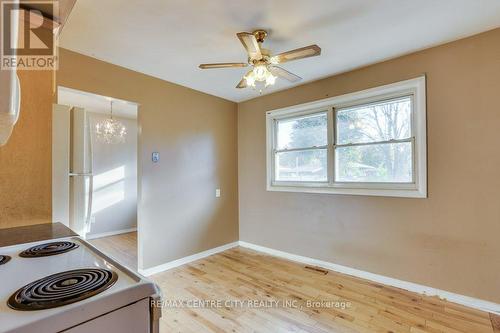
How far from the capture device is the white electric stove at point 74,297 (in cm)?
56

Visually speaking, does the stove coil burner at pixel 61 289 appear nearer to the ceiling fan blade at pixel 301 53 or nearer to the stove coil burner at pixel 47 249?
the stove coil burner at pixel 47 249

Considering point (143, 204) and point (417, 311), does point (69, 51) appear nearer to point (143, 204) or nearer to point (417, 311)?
point (143, 204)

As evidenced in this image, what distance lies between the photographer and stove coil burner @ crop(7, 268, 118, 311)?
604 millimetres

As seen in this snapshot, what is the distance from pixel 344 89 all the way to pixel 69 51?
3071 mm

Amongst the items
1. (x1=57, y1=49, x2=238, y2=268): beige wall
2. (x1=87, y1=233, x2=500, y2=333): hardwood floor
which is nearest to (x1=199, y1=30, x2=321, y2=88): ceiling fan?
(x1=57, y1=49, x2=238, y2=268): beige wall

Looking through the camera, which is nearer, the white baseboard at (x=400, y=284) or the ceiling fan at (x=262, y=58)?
the ceiling fan at (x=262, y=58)

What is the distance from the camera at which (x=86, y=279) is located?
29.4 inches

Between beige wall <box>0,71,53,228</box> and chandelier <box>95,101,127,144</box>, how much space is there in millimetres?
2945

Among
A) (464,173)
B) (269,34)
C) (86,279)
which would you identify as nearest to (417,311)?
(464,173)

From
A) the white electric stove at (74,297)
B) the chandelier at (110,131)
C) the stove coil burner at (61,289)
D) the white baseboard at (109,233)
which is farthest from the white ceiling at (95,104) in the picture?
the stove coil burner at (61,289)

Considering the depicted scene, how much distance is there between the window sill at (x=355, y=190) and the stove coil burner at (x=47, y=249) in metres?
2.77

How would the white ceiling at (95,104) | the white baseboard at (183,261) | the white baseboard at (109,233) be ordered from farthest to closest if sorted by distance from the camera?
the white baseboard at (109,233) < the white ceiling at (95,104) < the white baseboard at (183,261)

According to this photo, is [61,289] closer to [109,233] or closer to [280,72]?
[280,72]

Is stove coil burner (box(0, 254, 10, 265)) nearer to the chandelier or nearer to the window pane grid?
the window pane grid
